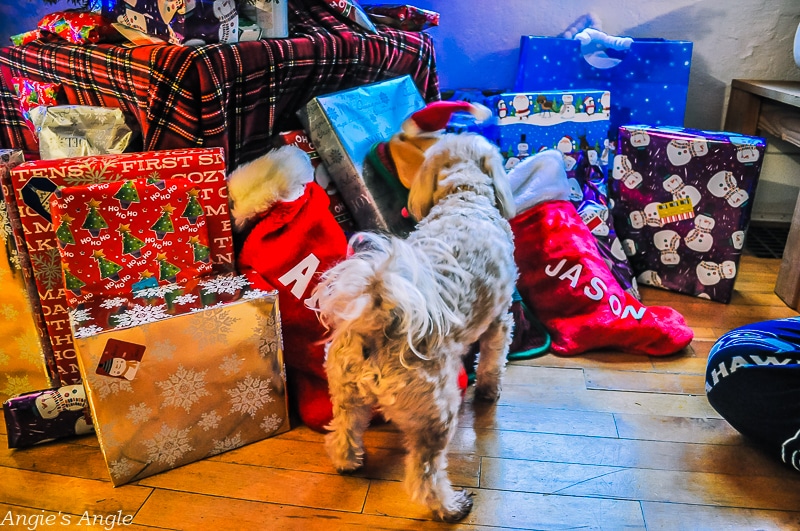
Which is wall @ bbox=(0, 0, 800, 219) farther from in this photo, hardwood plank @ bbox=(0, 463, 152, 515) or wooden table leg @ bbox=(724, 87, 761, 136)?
hardwood plank @ bbox=(0, 463, 152, 515)

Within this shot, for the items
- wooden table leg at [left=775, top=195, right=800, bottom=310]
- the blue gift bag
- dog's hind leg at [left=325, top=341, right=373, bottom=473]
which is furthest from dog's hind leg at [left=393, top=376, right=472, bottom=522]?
the blue gift bag

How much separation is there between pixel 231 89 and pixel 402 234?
0.67m

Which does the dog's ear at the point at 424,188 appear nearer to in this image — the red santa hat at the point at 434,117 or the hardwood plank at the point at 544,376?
the red santa hat at the point at 434,117

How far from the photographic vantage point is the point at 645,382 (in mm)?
1691

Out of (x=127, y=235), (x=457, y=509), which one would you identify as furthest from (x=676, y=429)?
(x=127, y=235)

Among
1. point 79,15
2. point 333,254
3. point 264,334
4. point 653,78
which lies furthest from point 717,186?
point 79,15

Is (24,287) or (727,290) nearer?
(24,287)

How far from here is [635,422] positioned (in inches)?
60.0

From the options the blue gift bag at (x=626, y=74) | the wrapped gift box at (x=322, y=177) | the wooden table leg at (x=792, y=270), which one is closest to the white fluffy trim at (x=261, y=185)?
the wrapped gift box at (x=322, y=177)

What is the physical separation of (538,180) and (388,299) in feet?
3.60

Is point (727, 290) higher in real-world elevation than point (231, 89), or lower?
lower

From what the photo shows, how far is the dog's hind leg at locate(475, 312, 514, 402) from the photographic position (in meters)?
1.56

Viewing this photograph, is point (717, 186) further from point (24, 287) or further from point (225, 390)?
point (24, 287)

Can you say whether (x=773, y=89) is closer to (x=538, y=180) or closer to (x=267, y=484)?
(x=538, y=180)
